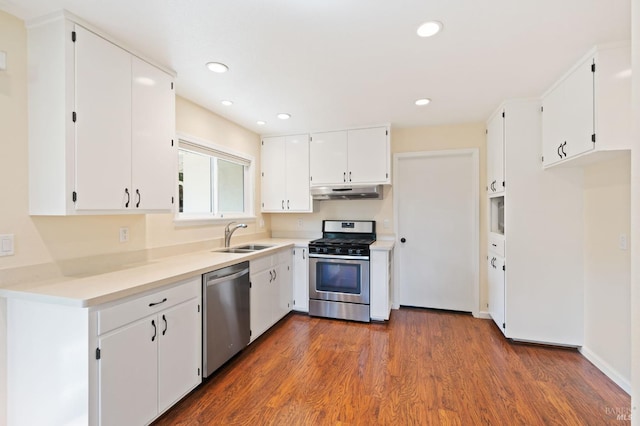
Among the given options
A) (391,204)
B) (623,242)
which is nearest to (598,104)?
(623,242)

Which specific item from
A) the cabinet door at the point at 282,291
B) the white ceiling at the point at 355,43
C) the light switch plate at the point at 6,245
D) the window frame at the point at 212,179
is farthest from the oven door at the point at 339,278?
the light switch plate at the point at 6,245

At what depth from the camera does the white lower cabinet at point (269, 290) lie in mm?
2881

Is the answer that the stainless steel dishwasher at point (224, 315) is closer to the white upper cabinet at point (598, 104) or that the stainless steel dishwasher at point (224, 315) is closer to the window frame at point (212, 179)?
the window frame at point (212, 179)

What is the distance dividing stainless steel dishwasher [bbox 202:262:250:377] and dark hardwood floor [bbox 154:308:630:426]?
0.18m

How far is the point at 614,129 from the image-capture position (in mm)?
1960

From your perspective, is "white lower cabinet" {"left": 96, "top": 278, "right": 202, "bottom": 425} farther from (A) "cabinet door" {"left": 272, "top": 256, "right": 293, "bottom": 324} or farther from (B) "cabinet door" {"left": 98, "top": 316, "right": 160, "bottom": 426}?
(A) "cabinet door" {"left": 272, "top": 256, "right": 293, "bottom": 324}

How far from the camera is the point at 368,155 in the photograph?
3.72m

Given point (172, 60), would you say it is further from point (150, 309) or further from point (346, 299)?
point (346, 299)

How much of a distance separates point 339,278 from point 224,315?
63.1 inches

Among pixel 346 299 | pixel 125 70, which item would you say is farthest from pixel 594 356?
pixel 125 70

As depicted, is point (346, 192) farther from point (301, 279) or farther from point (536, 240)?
point (536, 240)

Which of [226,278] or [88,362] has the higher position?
[226,278]

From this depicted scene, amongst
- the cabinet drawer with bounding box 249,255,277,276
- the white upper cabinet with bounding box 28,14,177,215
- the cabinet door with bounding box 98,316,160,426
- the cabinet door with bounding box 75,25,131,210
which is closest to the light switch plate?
the white upper cabinet with bounding box 28,14,177,215

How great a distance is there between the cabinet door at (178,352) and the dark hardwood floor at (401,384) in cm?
14
